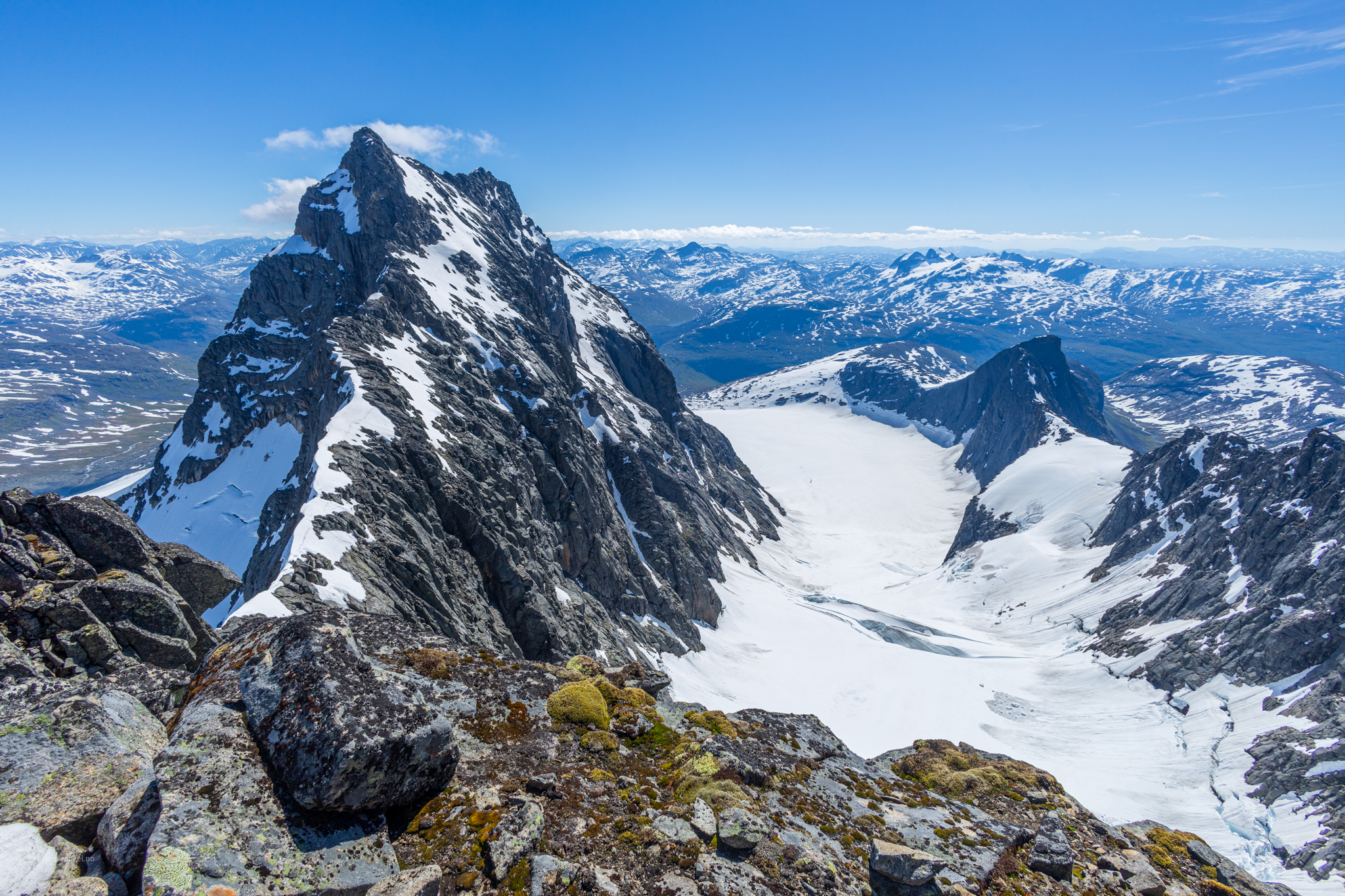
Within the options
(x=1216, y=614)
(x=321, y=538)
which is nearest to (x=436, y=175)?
(x=321, y=538)

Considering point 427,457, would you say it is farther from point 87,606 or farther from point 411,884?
point 411,884

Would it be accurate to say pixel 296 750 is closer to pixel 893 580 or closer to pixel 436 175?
pixel 893 580

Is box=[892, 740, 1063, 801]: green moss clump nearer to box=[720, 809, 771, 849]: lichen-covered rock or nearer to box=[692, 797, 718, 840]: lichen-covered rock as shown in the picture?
box=[720, 809, 771, 849]: lichen-covered rock

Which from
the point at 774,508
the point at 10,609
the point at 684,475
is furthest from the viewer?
the point at 774,508

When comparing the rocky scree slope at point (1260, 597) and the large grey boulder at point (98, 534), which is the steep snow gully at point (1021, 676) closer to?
the rocky scree slope at point (1260, 597)

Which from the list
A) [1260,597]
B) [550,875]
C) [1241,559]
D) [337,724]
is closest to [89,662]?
[337,724]

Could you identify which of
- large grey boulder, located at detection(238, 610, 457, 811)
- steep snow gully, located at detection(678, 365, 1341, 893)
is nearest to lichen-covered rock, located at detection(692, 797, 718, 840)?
large grey boulder, located at detection(238, 610, 457, 811)
